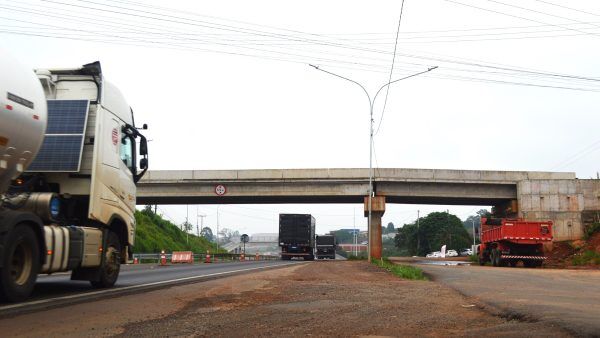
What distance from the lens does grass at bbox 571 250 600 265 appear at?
29078mm

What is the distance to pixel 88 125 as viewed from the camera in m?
10.7

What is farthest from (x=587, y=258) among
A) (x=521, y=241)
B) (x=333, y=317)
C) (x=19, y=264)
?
(x=19, y=264)

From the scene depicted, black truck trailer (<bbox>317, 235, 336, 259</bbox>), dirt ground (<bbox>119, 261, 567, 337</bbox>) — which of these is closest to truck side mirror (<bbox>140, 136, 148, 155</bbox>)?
dirt ground (<bbox>119, 261, 567, 337</bbox>)

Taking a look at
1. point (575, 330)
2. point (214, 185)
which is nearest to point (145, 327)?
point (575, 330)

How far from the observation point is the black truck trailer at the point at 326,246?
190ft

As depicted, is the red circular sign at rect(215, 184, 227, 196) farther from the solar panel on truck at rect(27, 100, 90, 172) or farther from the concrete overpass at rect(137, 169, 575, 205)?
the solar panel on truck at rect(27, 100, 90, 172)

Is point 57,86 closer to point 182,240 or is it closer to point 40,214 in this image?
point 40,214

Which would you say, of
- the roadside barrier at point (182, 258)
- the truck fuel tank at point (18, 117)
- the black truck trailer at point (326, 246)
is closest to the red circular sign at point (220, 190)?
the roadside barrier at point (182, 258)

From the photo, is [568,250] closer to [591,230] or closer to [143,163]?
[591,230]

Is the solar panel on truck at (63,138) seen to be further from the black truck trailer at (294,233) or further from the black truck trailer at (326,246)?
the black truck trailer at (326,246)

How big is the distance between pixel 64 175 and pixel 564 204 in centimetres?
3606

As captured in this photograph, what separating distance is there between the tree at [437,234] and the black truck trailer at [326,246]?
44.9 m

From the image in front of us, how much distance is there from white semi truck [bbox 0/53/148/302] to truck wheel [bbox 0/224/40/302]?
0.01 metres

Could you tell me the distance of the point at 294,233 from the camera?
149ft
